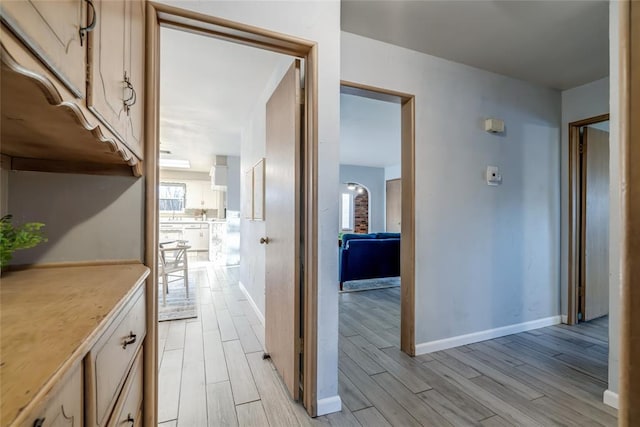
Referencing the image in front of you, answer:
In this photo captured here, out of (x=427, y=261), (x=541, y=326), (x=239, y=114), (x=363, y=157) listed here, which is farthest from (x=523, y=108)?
(x=363, y=157)

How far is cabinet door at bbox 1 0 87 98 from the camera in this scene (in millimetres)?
412

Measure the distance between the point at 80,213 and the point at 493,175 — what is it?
295cm

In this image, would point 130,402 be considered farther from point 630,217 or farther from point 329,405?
point 630,217

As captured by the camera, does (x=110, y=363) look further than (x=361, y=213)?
No

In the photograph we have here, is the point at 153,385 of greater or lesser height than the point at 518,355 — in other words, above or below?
above

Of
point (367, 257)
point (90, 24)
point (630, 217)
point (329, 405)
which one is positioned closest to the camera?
point (630, 217)

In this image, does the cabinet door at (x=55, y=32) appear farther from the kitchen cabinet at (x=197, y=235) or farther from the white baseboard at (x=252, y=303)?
the kitchen cabinet at (x=197, y=235)

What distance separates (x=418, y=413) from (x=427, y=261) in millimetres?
1077

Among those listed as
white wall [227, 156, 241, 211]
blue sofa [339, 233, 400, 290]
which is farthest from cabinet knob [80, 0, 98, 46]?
white wall [227, 156, 241, 211]

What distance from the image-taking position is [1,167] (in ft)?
3.51

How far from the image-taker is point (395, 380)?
1935mm

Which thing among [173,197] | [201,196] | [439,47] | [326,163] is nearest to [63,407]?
[326,163]

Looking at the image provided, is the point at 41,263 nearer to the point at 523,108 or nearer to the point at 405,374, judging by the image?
the point at 405,374

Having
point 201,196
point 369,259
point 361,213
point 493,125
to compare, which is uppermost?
point 493,125
